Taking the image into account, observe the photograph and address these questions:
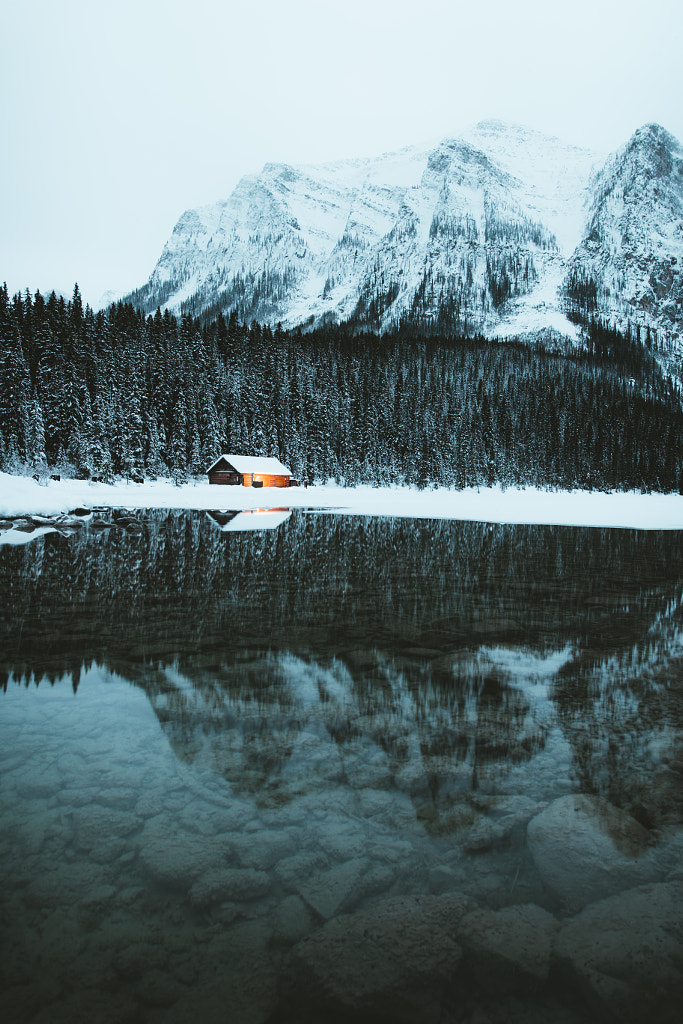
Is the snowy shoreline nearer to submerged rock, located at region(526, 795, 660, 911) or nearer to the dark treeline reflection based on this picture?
the dark treeline reflection

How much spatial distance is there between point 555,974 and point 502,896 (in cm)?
60

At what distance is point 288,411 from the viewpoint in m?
82.6

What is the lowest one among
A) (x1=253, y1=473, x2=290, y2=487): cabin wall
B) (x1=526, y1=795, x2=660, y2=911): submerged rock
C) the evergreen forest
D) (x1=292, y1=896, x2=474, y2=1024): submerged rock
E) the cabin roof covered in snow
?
(x1=526, y1=795, x2=660, y2=911): submerged rock

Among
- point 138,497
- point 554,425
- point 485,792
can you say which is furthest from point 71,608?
point 554,425

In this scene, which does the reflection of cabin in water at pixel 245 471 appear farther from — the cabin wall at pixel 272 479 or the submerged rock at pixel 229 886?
the submerged rock at pixel 229 886

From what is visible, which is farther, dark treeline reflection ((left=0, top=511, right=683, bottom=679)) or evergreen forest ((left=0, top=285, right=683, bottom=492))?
evergreen forest ((left=0, top=285, right=683, bottom=492))

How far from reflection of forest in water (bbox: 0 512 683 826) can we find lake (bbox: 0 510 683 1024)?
1.8 inches

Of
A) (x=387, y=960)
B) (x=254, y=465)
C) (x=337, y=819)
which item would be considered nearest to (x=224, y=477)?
(x=254, y=465)

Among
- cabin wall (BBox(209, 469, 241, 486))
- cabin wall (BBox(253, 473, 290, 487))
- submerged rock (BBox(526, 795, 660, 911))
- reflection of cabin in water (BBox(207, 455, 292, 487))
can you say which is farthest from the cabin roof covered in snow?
submerged rock (BBox(526, 795, 660, 911))

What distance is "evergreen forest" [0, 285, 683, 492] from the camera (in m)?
55.9

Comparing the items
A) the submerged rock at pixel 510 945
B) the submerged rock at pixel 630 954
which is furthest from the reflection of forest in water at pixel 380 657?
the submerged rock at pixel 510 945

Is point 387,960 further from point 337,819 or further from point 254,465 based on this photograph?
point 254,465

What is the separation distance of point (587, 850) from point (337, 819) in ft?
6.46

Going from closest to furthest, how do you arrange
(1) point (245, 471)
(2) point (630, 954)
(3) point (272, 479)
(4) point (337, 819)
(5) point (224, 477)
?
(2) point (630, 954)
(4) point (337, 819)
(1) point (245, 471)
(5) point (224, 477)
(3) point (272, 479)
